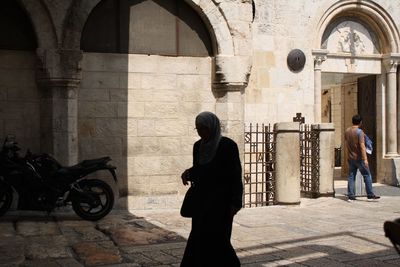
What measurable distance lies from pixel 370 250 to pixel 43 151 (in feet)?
16.4

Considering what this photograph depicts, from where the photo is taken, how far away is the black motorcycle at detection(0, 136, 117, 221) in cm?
693

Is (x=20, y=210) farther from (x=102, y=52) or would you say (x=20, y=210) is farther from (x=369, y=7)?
(x=369, y=7)

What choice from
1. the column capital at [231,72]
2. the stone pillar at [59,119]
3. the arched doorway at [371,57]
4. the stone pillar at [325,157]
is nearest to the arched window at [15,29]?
the stone pillar at [59,119]

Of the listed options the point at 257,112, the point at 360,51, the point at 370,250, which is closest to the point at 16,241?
the point at 370,250

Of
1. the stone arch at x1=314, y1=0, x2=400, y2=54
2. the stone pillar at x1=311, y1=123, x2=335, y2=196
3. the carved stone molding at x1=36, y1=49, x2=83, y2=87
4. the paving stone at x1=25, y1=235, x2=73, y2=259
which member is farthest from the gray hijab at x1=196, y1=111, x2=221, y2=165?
the stone arch at x1=314, y1=0, x2=400, y2=54

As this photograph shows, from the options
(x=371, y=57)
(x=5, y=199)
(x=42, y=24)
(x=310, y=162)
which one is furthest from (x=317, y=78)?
(x=5, y=199)

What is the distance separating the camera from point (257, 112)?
11.4 metres

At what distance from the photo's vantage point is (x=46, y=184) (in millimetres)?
7016

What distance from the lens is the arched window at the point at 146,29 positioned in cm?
827

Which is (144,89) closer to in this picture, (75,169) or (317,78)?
(75,169)

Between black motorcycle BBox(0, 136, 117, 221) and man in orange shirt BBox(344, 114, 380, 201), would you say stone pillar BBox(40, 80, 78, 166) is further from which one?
man in orange shirt BBox(344, 114, 380, 201)

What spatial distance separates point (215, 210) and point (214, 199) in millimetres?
86

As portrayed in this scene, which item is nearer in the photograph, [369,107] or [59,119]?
[59,119]

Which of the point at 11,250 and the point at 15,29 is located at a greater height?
the point at 15,29
